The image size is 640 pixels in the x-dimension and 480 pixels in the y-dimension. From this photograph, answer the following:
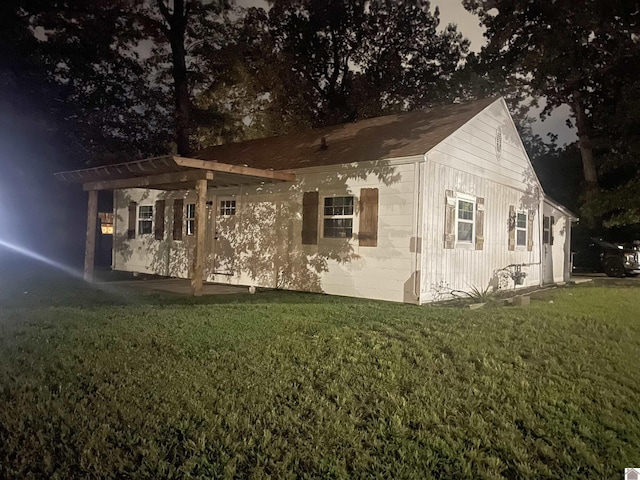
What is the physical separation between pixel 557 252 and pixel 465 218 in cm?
697

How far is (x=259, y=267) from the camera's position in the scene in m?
11.8

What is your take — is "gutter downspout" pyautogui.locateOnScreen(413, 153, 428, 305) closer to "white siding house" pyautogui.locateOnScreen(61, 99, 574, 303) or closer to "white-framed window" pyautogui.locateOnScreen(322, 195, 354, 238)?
"white siding house" pyautogui.locateOnScreen(61, 99, 574, 303)

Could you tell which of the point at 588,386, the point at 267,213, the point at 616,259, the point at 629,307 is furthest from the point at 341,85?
the point at 588,386

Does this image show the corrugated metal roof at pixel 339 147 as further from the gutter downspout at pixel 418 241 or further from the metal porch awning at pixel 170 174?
the gutter downspout at pixel 418 241

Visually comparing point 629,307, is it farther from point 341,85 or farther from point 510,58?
point 341,85

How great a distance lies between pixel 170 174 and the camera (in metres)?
9.86

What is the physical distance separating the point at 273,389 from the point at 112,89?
1751 cm

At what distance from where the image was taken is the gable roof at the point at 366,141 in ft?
33.2

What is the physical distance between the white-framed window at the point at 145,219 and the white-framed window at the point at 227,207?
2.96 m

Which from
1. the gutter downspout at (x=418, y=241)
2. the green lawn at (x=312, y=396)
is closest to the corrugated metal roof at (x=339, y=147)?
the gutter downspout at (x=418, y=241)

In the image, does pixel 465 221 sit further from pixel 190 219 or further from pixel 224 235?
pixel 190 219

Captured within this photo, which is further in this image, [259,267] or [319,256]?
[259,267]

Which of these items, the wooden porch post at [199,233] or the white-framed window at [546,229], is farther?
the white-framed window at [546,229]

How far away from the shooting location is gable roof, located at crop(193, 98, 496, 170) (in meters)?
10.1
